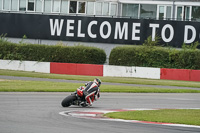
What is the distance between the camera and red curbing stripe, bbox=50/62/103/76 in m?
31.1

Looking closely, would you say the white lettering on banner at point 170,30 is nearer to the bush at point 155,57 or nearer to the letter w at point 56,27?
the bush at point 155,57

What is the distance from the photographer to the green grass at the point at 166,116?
12.6 meters

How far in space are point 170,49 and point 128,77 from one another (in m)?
4.31

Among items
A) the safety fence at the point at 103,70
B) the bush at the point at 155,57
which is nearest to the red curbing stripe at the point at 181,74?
the safety fence at the point at 103,70

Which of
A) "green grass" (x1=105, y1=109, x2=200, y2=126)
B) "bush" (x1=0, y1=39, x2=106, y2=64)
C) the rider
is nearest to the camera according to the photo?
"green grass" (x1=105, y1=109, x2=200, y2=126)

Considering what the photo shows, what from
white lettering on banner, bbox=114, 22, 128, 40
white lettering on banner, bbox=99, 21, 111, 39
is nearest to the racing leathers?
white lettering on banner, bbox=114, 22, 128, 40

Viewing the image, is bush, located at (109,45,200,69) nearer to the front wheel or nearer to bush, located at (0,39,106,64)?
bush, located at (0,39,106,64)

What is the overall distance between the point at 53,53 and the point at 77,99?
18.8 m

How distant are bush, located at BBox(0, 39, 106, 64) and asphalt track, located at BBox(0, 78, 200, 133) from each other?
1238 cm

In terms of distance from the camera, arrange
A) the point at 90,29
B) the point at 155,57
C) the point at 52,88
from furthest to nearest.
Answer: the point at 90,29, the point at 155,57, the point at 52,88

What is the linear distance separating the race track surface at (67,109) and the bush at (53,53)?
1243 centimetres

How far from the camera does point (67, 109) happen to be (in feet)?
49.6

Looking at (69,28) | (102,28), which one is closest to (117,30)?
(102,28)

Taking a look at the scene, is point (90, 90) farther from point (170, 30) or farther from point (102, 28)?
point (102, 28)
